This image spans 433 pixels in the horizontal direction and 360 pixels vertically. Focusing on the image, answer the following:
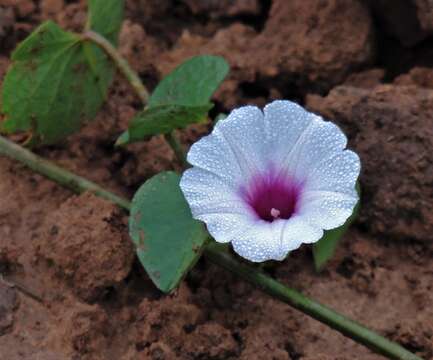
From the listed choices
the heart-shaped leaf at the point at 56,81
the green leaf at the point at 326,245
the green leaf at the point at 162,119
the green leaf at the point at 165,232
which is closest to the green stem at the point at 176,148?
the green leaf at the point at 162,119

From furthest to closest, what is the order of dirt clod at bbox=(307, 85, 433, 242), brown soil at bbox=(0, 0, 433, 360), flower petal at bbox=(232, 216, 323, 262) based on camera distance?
dirt clod at bbox=(307, 85, 433, 242) < brown soil at bbox=(0, 0, 433, 360) < flower petal at bbox=(232, 216, 323, 262)

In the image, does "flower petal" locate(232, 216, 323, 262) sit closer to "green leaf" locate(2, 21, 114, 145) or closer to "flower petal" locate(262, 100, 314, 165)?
"flower petal" locate(262, 100, 314, 165)

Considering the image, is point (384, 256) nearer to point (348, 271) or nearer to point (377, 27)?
point (348, 271)

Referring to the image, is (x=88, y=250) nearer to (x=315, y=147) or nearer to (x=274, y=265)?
(x=274, y=265)

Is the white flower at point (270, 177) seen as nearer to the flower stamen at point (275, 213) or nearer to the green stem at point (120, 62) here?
the flower stamen at point (275, 213)

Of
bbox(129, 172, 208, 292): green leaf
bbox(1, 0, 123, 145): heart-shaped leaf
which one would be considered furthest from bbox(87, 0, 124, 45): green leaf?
bbox(129, 172, 208, 292): green leaf

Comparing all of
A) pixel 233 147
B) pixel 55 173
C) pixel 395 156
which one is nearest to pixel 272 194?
pixel 233 147
